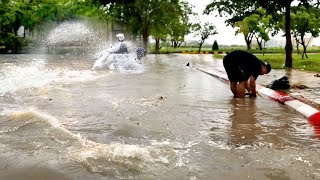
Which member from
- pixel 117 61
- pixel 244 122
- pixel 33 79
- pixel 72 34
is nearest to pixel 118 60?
pixel 117 61

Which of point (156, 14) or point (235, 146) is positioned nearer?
point (235, 146)

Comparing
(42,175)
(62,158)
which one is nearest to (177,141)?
(62,158)

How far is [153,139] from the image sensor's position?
5.07 meters

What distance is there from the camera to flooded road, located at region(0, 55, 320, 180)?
12.5ft

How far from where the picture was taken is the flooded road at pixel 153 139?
12.5ft

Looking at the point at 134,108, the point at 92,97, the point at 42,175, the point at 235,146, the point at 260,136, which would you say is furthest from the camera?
the point at 92,97

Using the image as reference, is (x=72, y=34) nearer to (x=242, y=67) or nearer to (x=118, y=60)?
(x=118, y=60)

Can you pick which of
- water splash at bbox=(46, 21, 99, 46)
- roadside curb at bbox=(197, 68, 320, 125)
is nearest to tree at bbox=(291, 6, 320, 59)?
roadside curb at bbox=(197, 68, 320, 125)

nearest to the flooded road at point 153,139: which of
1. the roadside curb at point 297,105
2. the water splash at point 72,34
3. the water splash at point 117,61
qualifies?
the roadside curb at point 297,105

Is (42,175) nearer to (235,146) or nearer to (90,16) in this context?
(235,146)

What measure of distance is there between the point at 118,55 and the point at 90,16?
1394 inches

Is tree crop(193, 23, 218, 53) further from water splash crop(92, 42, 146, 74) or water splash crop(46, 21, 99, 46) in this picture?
water splash crop(92, 42, 146, 74)

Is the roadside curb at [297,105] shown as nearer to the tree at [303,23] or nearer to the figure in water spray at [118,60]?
the figure in water spray at [118,60]

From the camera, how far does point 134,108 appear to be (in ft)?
24.7
